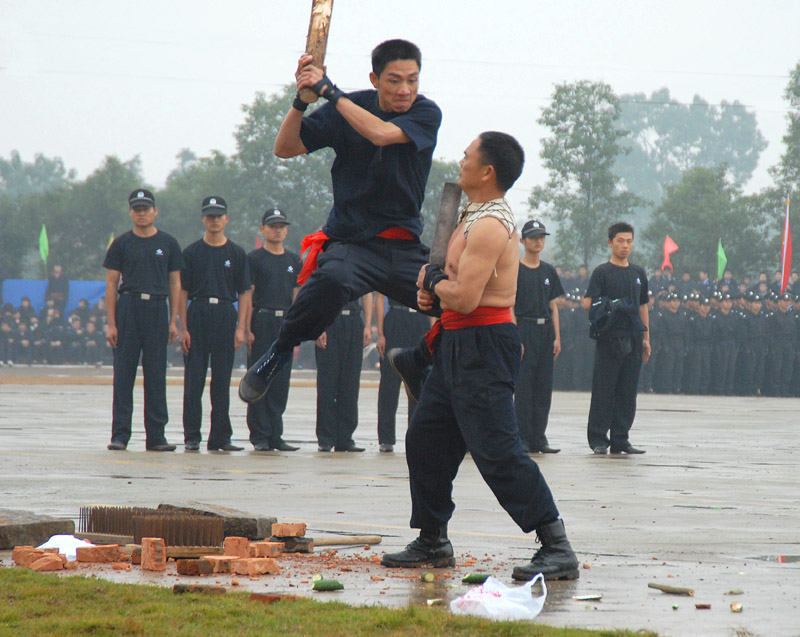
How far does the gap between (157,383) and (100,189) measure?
47.6 metres

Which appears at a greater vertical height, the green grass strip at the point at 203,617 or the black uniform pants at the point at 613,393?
the black uniform pants at the point at 613,393

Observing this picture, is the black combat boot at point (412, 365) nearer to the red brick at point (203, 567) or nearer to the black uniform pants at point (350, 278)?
the black uniform pants at point (350, 278)

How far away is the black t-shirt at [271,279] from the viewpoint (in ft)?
40.3

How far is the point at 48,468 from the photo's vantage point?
9.66 meters

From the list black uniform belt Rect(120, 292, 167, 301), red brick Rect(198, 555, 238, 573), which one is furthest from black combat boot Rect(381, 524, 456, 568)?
black uniform belt Rect(120, 292, 167, 301)

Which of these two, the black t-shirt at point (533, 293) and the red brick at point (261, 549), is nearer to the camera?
the red brick at point (261, 549)

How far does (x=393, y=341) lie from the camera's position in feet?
40.5

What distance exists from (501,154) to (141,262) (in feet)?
22.3

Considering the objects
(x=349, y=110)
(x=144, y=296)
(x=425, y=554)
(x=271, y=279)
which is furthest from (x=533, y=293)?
(x=425, y=554)

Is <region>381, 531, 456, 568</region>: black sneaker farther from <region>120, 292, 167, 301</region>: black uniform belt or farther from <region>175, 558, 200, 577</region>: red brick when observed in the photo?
<region>120, 292, 167, 301</region>: black uniform belt

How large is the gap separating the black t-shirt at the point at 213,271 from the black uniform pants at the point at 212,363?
0.13m

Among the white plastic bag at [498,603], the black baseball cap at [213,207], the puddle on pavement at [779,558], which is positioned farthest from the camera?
the black baseball cap at [213,207]

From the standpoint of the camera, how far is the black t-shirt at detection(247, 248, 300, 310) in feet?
40.3

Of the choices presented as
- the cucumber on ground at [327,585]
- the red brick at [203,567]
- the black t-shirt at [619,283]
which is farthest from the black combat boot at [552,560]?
the black t-shirt at [619,283]
